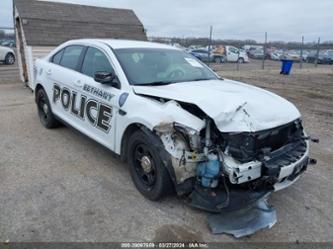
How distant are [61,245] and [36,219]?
19.7 inches

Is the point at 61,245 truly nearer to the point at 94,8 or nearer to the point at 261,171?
the point at 261,171

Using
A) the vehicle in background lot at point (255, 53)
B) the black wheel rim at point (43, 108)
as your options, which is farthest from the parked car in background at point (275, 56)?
the black wheel rim at point (43, 108)

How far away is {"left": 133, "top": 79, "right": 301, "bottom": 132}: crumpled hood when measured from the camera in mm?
2895

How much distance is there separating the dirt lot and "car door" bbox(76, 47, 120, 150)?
543 millimetres

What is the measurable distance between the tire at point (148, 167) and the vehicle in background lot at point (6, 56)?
18592 mm

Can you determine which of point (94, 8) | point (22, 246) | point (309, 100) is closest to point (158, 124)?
point (22, 246)

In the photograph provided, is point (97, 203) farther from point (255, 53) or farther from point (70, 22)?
point (255, 53)

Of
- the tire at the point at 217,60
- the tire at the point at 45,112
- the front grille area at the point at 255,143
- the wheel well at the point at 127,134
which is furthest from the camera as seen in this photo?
the tire at the point at 217,60

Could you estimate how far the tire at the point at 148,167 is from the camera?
3168mm

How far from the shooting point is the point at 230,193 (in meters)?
2.95

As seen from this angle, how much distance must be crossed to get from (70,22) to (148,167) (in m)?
8.79

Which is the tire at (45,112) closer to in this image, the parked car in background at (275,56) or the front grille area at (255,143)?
the front grille area at (255,143)

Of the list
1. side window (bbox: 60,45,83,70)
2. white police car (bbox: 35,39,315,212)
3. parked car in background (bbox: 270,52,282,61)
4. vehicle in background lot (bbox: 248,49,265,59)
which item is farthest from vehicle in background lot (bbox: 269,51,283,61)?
white police car (bbox: 35,39,315,212)

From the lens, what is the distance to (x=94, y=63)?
437 cm
